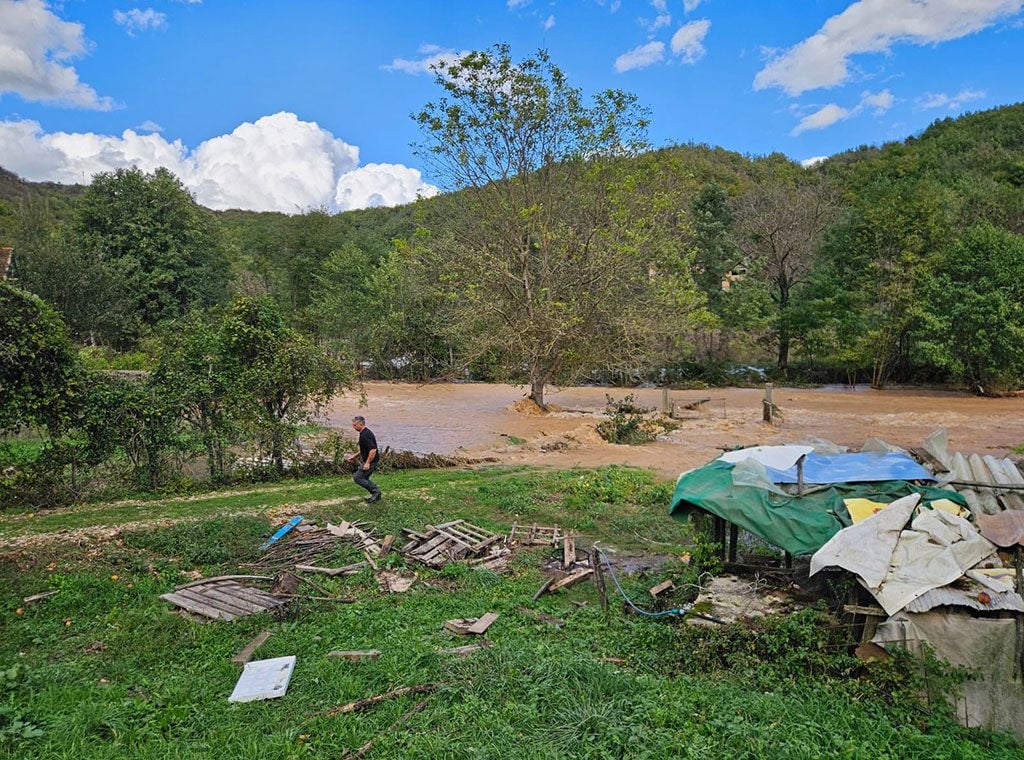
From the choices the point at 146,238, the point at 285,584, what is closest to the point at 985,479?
the point at 285,584

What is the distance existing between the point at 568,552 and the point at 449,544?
1896 mm

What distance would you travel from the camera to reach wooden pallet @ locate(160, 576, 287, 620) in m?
7.12

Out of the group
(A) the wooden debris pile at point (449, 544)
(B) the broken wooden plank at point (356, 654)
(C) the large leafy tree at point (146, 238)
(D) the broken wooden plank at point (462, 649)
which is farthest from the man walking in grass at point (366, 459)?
(C) the large leafy tree at point (146, 238)

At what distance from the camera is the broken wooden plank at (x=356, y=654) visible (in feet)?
20.1

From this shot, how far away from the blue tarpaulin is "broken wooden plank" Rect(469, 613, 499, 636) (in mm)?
3805

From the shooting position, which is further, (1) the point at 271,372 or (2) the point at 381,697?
(1) the point at 271,372

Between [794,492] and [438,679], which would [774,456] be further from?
[438,679]

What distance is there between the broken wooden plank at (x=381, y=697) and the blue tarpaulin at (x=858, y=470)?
470 centimetres

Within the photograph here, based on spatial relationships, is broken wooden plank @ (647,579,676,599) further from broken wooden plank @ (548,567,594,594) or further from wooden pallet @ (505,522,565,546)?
wooden pallet @ (505,522,565,546)

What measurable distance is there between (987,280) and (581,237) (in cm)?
1927

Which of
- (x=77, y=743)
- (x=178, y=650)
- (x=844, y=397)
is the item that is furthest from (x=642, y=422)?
(x=77, y=743)

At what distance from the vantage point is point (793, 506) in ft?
23.0

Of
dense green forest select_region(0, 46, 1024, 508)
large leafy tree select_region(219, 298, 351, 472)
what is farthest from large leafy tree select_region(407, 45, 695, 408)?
large leafy tree select_region(219, 298, 351, 472)

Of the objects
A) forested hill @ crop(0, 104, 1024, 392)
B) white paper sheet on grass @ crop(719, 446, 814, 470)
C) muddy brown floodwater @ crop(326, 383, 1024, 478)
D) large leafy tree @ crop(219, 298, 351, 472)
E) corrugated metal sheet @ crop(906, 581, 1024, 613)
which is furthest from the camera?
forested hill @ crop(0, 104, 1024, 392)
